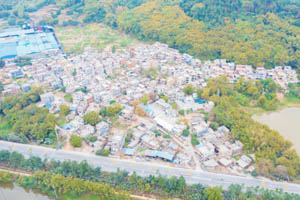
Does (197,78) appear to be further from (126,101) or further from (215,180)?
(215,180)

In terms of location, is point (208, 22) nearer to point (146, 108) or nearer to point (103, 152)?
point (146, 108)

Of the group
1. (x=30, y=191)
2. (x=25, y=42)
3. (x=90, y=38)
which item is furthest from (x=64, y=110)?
(x=90, y=38)

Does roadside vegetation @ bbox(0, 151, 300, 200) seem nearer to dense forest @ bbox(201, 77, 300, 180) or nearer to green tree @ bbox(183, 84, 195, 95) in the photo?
dense forest @ bbox(201, 77, 300, 180)

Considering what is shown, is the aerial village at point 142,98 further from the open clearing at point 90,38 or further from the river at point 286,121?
the river at point 286,121

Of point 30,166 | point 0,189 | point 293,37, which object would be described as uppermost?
point 293,37

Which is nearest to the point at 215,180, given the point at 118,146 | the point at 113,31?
the point at 118,146
